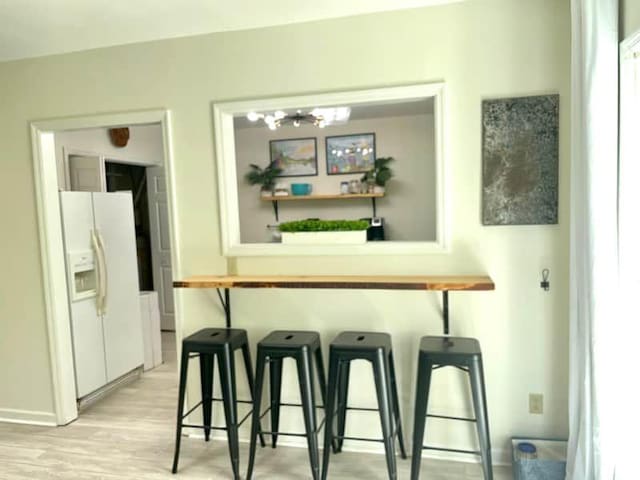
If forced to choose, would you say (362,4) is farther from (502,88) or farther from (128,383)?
(128,383)

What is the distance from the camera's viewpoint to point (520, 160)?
236cm

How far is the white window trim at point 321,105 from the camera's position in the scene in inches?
96.8

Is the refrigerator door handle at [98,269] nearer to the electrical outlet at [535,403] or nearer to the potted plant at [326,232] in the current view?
the potted plant at [326,232]

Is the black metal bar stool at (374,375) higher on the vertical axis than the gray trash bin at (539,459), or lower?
higher

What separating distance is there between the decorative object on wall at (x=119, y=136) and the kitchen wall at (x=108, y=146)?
0.04 m

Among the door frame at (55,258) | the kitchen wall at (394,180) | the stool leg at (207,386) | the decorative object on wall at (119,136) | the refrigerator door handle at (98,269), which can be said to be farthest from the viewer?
the kitchen wall at (394,180)

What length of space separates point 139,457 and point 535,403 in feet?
7.53

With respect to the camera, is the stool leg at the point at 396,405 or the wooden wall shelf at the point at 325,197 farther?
the wooden wall shelf at the point at 325,197

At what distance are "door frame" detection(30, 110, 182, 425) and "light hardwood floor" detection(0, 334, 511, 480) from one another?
24 centimetres

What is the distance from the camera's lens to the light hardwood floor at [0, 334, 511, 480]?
2500 millimetres

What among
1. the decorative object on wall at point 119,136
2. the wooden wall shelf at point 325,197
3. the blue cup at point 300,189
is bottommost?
the wooden wall shelf at point 325,197

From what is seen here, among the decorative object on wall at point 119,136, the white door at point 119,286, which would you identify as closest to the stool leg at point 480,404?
the white door at point 119,286

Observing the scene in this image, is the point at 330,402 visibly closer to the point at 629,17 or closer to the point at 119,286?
the point at 629,17

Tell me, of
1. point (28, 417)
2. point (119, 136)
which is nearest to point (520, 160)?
point (28, 417)
